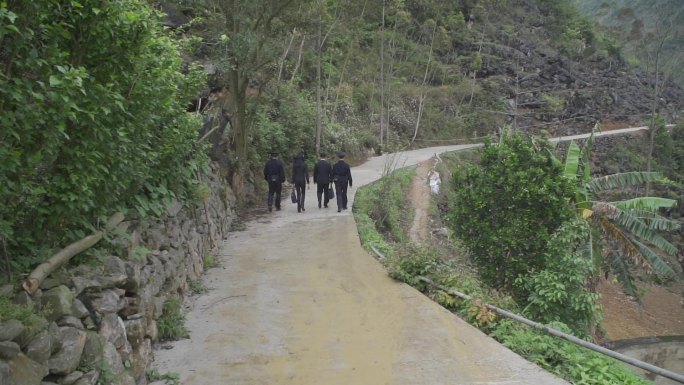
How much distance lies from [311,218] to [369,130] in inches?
769

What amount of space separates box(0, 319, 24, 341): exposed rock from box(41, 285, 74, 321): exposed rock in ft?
1.63

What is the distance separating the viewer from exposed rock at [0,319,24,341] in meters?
3.37

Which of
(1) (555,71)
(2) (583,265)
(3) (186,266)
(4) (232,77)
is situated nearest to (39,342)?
(3) (186,266)

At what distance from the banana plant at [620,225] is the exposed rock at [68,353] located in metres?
10.4

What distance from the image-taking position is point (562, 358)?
6266mm

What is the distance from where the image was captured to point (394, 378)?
18.8ft

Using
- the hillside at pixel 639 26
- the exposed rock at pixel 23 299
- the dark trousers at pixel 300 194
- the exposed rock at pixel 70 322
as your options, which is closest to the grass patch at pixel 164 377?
the exposed rock at pixel 70 322

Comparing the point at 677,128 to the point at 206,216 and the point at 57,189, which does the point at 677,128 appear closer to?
the point at 206,216

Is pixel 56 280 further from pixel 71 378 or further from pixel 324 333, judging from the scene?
pixel 324 333

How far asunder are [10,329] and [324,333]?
158 inches

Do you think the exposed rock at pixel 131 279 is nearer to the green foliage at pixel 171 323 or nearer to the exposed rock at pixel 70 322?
the green foliage at pixel 171 323

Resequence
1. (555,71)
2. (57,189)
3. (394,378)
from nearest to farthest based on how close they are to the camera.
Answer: (57,189)
(394,378)
(555,71)

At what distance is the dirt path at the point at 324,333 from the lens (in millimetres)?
5785

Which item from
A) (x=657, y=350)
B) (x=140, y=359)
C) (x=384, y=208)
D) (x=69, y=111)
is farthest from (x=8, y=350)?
(x=657, y=350)
